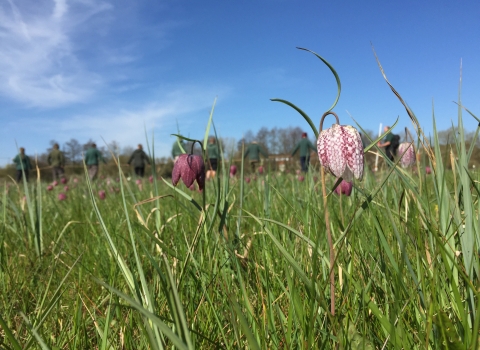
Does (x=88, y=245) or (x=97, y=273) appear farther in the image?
Answer: (x=88, y=245)

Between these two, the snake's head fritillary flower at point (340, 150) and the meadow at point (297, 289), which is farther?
the snake's head fritillary flower at point (340, 150)

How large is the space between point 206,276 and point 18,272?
2.62 ft

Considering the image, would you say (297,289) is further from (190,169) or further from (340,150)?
(190,169)

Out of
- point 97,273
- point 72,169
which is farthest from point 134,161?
point 72,169

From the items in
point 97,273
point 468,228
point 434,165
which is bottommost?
point 97,273

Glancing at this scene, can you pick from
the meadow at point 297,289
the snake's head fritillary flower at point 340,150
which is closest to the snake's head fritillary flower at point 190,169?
the meadow at point 297,289

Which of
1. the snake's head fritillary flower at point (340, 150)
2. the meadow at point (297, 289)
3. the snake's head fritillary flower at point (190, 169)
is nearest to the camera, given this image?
the meadow at point (297, 289)

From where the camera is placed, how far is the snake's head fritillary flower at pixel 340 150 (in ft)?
2.68

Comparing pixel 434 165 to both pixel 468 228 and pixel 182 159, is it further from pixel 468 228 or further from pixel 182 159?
pixel 182 159

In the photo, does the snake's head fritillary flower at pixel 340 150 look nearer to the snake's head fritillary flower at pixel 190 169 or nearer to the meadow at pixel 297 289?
the meadow at pixel 297 289

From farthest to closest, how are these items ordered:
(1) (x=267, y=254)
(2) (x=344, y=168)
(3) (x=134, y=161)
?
(3) (x=134, y=161), (1) (x=267, y=254), (2) (x=344, y=168)

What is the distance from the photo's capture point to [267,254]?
121 centimetres

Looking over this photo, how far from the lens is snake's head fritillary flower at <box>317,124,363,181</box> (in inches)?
32.1

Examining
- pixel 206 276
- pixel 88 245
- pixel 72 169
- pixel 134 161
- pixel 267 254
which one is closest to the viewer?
pixel 206 276
